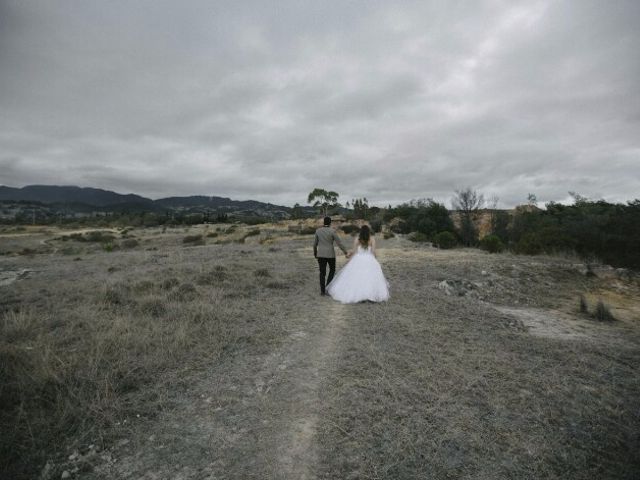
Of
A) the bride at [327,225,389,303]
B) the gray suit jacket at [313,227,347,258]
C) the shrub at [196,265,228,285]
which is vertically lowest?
the shrub at [196,265,228,285]

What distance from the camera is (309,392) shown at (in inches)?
151

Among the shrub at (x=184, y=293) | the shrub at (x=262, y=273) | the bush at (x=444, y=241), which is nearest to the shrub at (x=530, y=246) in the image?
the bush at (x=444, y=241)

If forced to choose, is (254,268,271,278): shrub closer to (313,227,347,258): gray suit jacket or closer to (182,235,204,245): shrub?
(313,227,347,258): gray suit jacket

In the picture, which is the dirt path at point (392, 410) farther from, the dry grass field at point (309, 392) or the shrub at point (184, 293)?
the shrub at point (184, 293)

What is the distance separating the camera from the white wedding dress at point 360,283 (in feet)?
26.3

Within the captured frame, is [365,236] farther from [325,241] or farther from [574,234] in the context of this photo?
[574,234]

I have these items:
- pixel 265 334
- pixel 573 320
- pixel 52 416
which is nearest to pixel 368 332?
pixel 265 334

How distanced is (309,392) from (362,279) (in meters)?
4.61

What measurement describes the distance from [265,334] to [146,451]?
278cm

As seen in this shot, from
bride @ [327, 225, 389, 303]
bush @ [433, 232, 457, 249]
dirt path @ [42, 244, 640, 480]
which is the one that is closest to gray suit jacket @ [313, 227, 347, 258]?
bride @ [327, 225, 389, 303]

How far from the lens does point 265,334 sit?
5570 mm

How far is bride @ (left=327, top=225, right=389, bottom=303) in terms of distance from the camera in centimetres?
802

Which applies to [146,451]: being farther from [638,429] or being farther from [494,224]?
[494,224]

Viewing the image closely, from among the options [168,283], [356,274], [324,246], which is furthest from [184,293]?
[356,274]
